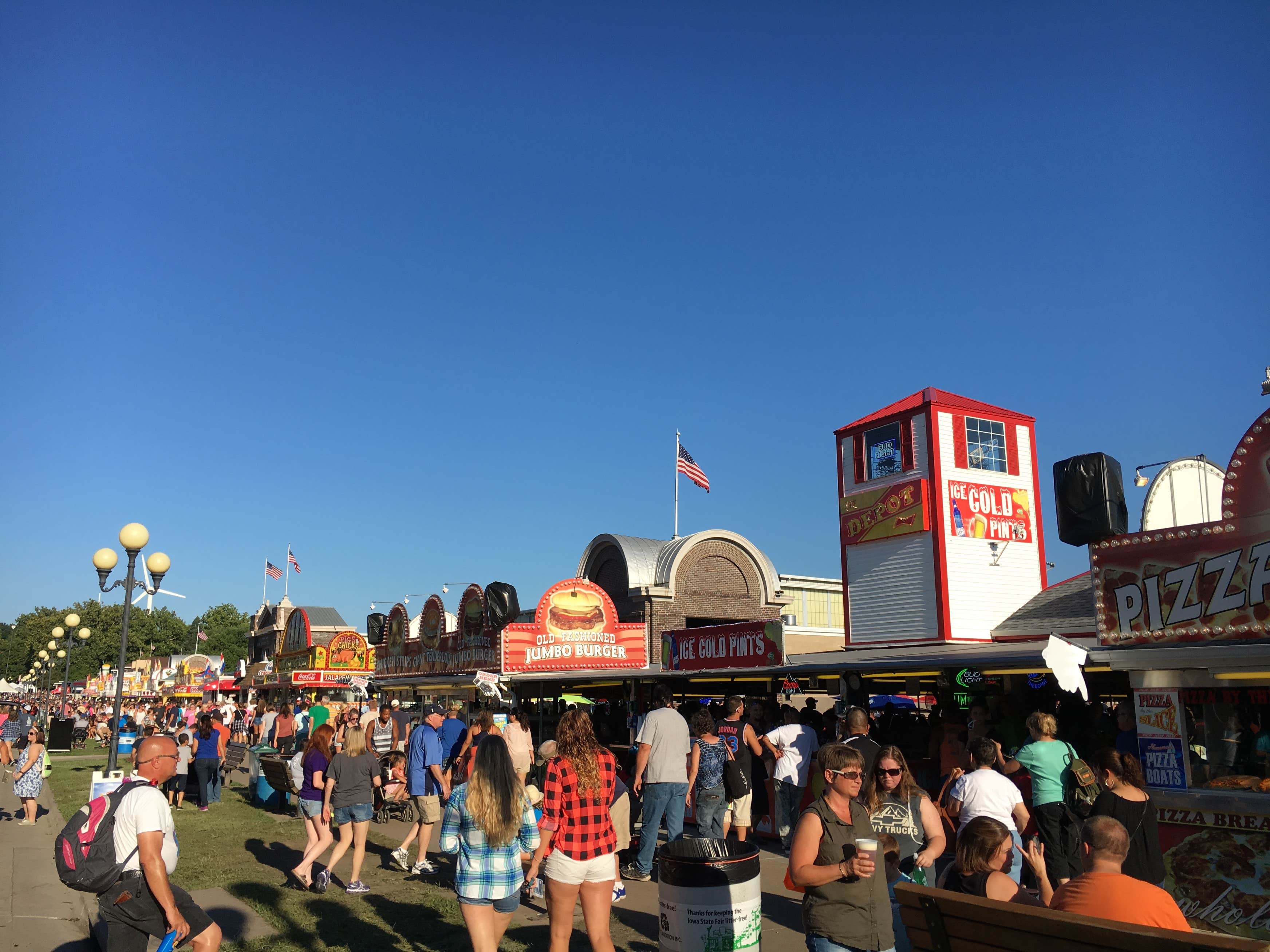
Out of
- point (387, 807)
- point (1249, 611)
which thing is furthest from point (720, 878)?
point (387, 807)

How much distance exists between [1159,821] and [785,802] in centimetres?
359

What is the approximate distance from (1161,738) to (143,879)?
8496 millimetres

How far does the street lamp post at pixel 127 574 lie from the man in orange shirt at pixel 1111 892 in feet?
38.0

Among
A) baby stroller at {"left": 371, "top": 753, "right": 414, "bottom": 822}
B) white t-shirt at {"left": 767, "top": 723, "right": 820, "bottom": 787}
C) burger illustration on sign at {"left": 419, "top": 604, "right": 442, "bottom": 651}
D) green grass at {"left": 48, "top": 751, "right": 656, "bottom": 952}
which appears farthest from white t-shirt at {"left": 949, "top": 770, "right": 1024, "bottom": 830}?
burger illustration on sign at {"left": 419, "top": 604, "right": 442, "bottom": 651}

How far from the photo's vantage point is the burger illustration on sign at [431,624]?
31938 mm

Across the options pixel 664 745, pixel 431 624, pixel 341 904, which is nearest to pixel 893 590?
pixel 664 745

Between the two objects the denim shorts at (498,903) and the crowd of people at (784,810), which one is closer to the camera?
the crowd of people at (784,810)

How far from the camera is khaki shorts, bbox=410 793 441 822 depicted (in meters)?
10.5

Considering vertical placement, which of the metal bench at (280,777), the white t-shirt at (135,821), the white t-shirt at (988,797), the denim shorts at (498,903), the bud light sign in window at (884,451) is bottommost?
the metal bench at (280,777)

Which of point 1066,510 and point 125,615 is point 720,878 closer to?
point 1066,510

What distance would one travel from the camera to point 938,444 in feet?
63.2

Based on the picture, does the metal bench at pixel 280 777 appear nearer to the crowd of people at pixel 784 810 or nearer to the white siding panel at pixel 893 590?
the crowd of people at pixel 784 810

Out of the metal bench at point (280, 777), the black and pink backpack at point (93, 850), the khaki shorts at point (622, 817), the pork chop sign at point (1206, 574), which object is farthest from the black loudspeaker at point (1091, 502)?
the metal bench at point (280, 777)

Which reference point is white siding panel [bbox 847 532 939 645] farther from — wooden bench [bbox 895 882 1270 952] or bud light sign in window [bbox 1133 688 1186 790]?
wooden bench [bbox 895 882 1270 952]
